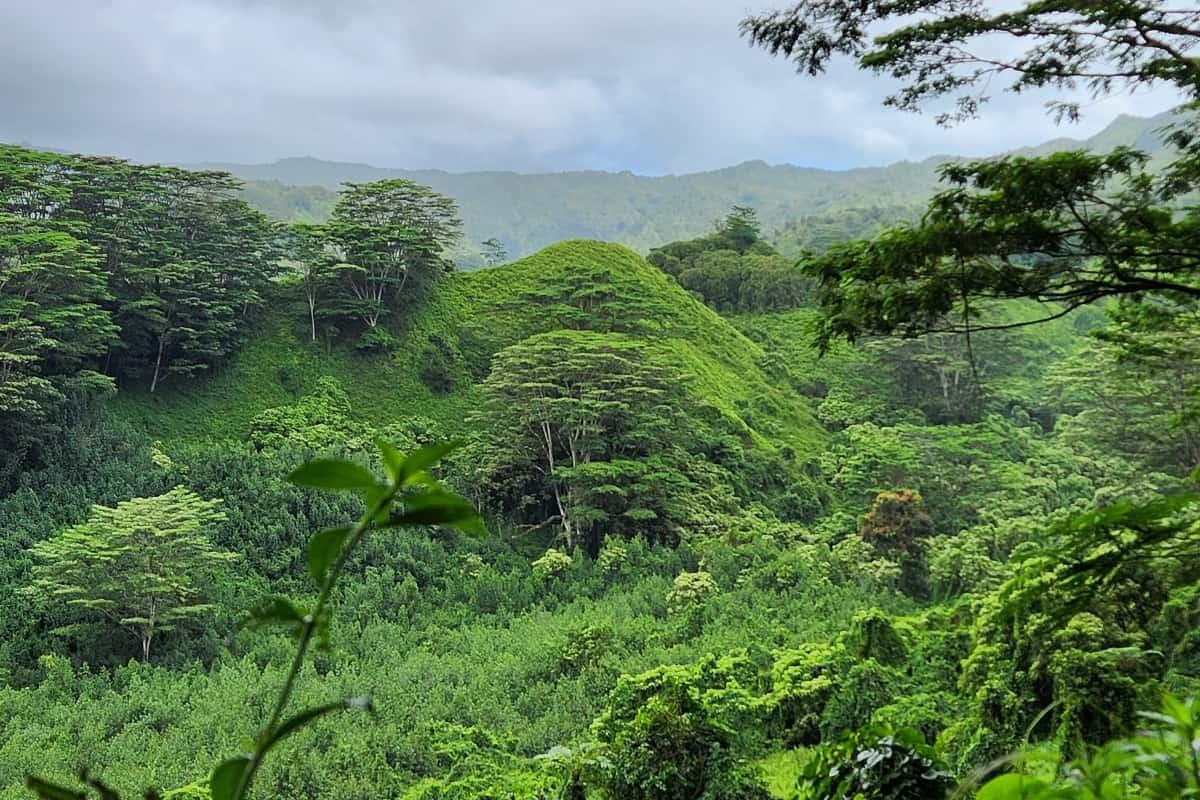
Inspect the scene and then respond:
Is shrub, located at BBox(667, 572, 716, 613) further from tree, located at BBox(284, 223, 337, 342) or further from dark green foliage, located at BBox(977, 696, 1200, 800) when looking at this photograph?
tree, located at BBox(284, 223, 337, 342)

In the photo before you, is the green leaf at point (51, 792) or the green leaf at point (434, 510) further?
the green leaf at point (434, 510)

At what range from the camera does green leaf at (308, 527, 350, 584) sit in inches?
18.0

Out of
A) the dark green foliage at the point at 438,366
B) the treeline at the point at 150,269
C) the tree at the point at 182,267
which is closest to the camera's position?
the treeline at the point at 150,269

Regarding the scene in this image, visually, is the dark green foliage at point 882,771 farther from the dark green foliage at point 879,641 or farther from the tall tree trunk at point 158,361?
the tall tree trunk at point 158,361

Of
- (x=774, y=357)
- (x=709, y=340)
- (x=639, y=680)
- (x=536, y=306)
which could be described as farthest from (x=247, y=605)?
(x=774, y=357)

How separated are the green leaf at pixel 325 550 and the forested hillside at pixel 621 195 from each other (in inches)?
3081

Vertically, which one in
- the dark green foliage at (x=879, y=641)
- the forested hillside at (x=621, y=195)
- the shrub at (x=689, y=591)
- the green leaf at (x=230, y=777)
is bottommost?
the shrub at (x=689, y=591)

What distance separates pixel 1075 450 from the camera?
16.2 m

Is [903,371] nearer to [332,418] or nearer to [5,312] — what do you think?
[332,418]

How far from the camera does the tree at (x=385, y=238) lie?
1717cm

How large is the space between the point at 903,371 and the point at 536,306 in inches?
452

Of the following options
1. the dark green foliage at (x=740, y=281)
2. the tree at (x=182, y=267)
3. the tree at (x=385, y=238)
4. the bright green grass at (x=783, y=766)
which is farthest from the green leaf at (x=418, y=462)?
the dark green foliage at (x=740, y=281)

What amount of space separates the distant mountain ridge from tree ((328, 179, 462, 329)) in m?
59.2

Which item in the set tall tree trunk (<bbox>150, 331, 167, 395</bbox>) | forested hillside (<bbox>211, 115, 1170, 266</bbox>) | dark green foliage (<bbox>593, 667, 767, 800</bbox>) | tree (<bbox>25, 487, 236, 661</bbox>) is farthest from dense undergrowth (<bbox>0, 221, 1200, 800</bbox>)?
forested hillside (<bbox>211, 115, 1170, 266</bbox>)
